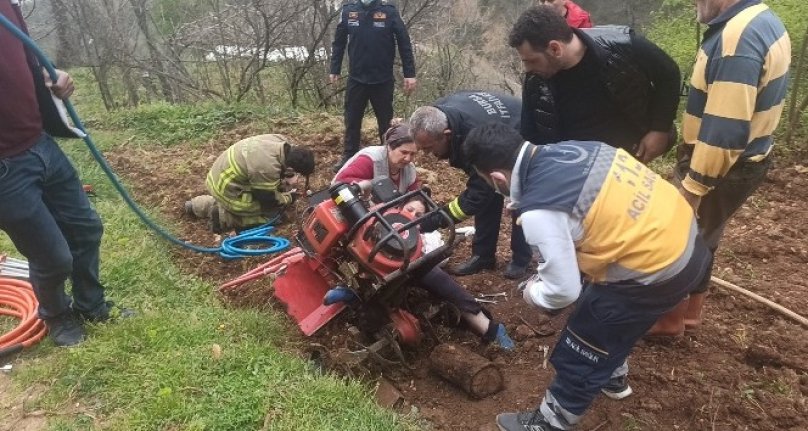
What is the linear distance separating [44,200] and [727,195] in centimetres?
351

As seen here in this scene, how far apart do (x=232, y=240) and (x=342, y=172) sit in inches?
54.8

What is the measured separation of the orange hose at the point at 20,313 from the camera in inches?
129

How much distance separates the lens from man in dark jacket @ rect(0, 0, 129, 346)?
109 inches

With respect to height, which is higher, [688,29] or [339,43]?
[339,43]

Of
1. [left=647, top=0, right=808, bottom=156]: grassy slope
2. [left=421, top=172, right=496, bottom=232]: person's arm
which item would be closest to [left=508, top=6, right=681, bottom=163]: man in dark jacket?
[left=421, top=172, right=496, bottom=232]: person's arm

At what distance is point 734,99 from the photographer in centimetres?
239

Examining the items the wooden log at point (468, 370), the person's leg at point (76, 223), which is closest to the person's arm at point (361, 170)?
the wooden log at point (468, 370)

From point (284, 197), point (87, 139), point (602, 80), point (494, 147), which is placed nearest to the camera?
point (494, 147)

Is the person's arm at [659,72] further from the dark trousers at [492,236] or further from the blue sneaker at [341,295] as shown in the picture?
the blue sneaker at [341,295]

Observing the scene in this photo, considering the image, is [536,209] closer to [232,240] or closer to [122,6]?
[232,240]

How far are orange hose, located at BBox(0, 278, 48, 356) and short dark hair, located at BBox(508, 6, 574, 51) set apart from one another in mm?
3189

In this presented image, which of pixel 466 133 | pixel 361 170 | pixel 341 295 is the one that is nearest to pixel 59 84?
pixel 361 170

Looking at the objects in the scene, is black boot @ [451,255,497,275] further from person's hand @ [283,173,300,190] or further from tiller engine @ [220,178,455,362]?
person's hand @ [283,173,300,190]

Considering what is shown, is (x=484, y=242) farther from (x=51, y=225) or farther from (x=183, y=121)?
(x=183, y=121)
